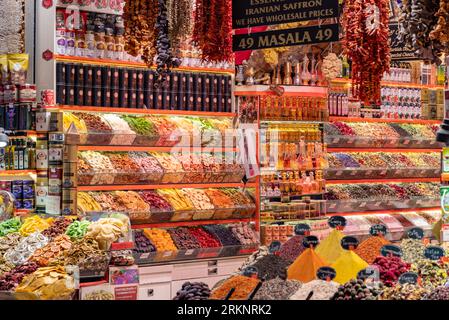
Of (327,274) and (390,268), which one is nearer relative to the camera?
(327,274)

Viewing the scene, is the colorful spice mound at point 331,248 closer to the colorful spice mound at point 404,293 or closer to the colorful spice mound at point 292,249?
the colorful spice mound at point 292,249

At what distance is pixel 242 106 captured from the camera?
32.6 feet

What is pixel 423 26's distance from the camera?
17.6 feet

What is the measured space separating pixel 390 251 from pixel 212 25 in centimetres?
247

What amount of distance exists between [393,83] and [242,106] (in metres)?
3.18

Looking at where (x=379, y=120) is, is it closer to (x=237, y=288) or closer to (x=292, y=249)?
(x=292, y=249)

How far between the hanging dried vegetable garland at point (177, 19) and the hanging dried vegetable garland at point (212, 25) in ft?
0.38

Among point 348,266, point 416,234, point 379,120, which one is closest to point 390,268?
point 348,266

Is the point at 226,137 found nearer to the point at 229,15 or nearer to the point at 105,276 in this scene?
the point at 229,15

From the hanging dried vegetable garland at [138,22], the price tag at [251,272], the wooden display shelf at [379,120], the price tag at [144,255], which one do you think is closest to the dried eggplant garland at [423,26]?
the price tag at [251,272]

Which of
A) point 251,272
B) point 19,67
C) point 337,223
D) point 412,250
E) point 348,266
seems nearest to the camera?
point 251,272

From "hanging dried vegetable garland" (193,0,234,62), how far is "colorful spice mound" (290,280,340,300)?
2.77 meters

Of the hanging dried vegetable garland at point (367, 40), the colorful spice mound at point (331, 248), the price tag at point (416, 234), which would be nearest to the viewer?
the colorful spice mound at point (331, 248)

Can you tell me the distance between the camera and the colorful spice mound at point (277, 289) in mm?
4805
